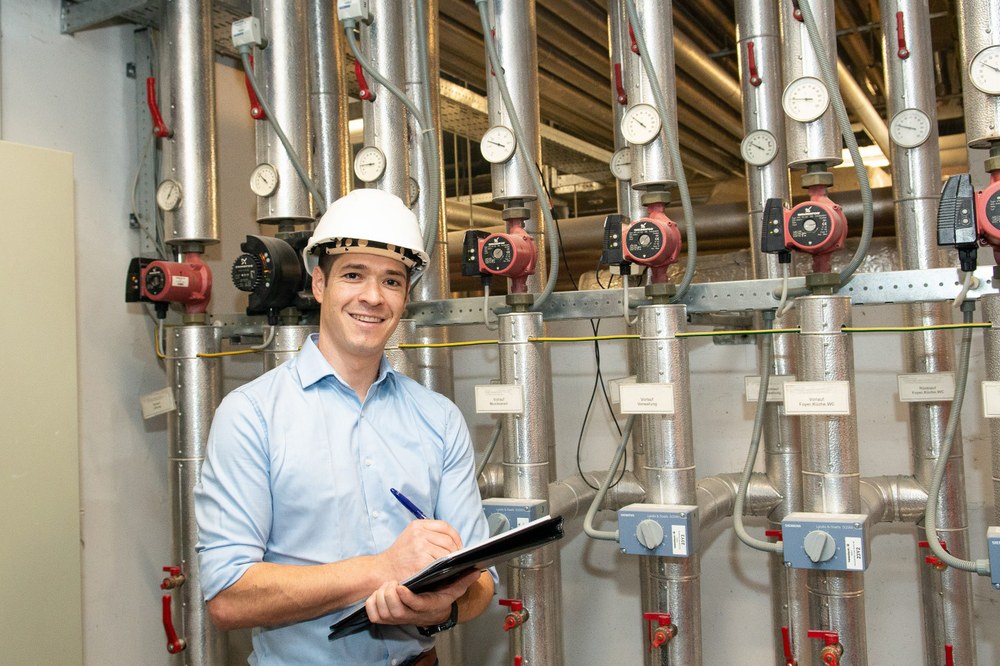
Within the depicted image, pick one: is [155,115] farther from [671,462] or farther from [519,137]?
[671,462]

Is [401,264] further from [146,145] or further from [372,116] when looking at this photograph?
[146,145]

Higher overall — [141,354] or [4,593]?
[141,354]

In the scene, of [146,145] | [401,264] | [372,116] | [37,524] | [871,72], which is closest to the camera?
[401,264]

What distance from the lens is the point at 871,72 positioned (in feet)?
14.0

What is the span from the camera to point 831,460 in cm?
186

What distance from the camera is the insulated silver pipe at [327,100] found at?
2.67 metres

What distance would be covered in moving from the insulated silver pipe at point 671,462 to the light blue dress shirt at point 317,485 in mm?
581

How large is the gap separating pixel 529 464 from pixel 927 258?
1.06 meters

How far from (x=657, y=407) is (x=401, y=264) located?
71cm

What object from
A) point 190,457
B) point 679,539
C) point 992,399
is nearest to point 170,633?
point 190,457

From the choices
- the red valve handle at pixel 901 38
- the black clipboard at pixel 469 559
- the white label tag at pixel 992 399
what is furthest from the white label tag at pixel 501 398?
the red valve handle at pixel 901 38

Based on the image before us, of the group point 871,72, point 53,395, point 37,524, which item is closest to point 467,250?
point 53,395

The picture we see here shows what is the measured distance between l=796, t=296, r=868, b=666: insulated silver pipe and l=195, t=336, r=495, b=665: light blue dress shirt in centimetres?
75

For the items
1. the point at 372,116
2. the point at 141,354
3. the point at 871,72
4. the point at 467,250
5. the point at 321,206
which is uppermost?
the point at 871,72
